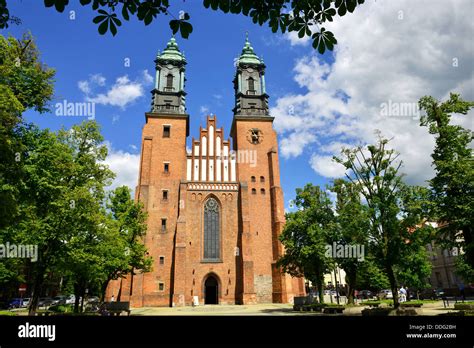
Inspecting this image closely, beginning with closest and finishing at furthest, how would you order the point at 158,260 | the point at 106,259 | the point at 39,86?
the point at 39,86, the point at 106,259, the point at 158,260

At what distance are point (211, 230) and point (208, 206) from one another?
276cm

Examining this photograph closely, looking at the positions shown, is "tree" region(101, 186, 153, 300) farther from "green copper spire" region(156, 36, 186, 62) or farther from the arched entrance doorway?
"green copper spire" region(156, 36, 186, 62)

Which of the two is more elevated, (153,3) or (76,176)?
(76,176)

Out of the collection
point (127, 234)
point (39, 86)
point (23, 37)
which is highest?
point (23, 37)

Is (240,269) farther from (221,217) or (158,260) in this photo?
(158,260)

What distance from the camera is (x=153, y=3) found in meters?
3.86

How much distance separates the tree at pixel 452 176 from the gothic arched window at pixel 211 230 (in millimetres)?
23831

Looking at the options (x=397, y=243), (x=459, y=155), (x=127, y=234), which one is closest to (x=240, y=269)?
(x=127, y=234)

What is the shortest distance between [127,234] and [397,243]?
18541mm

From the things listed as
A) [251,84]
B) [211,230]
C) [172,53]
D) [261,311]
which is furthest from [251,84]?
[261,311]

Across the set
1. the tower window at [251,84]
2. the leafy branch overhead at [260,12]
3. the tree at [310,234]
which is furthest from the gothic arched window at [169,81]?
the leafy branch overhead at [260,12]

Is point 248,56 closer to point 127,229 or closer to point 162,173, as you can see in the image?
point 162,173

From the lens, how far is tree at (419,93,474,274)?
1464 centimetres

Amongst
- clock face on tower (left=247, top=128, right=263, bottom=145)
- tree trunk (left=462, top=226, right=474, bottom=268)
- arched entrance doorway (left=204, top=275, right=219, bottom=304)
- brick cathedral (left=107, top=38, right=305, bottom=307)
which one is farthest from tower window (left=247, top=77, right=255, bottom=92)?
A: tree trunk (left=462, top=226, right=474, bottom=268)
